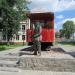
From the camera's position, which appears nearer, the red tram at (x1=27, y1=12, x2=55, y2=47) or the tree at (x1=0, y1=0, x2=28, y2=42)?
the red tram at (x1=27, y1=12, x2=55, y2=47)

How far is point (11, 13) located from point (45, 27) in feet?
77.5

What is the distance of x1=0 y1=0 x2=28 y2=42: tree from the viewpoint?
147ft

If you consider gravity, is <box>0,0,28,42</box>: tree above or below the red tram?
above

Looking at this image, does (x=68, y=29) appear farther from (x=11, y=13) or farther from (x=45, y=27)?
(x=45, y=27)

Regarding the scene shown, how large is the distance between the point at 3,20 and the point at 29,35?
21188mm

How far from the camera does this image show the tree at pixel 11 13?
44.8 meters

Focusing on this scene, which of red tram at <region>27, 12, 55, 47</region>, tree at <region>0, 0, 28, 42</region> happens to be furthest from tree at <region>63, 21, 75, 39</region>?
red tram at <region>27, 12, 55, 47</region>

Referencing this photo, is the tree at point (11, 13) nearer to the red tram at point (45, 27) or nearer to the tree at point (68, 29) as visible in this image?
the red tram at point (45, 27)

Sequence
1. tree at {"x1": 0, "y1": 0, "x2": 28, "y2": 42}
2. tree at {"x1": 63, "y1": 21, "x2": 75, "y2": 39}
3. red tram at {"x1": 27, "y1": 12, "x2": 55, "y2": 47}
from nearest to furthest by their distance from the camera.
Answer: red tram at {"x1": 27, "y1": 12, "x2": 55, "y2": 47} → tree at {"x1": 0, "y1": 0, "x2": 28, "y2": 42} → tree at {"x1": 63, "y1": 21, "x2": 75, "y2": 39}

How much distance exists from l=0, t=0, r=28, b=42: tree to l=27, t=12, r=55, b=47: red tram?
18520 millimetres

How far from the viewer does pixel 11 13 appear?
4781 centimetres

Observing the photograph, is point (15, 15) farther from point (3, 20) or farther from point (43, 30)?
point (43, 30)

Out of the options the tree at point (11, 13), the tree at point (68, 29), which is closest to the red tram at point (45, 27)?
the tree at point (11, 13)

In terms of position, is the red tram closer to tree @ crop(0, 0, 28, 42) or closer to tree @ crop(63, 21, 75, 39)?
tree @ crop(0, 0, 28, 42)
